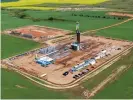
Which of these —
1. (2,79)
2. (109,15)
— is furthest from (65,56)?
(109,15)

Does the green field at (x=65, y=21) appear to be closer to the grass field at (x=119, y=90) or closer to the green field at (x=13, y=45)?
the green field at (x=13, y=45)

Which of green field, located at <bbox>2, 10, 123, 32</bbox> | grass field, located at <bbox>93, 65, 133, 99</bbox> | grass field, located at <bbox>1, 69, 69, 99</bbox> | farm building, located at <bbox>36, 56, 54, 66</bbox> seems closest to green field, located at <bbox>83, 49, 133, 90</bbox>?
grass field, located at <bbox>93, 65, 133, 99</bbox>

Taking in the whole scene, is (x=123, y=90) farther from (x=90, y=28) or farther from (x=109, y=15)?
(x=109, y=15)

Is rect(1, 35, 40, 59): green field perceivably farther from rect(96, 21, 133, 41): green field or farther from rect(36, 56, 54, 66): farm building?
rect(96, 21, 133, 41): green field


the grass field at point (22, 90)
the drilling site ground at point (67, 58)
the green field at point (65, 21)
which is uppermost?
the green field at point (65, 21)

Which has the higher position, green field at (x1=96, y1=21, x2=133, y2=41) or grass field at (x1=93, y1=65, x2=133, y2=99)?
green field at (x1=96, y1=21, x2=133, y2=41)

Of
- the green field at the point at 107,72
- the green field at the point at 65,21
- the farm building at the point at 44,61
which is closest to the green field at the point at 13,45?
the farm building at the point at 44,61

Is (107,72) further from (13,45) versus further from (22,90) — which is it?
(13,45)
